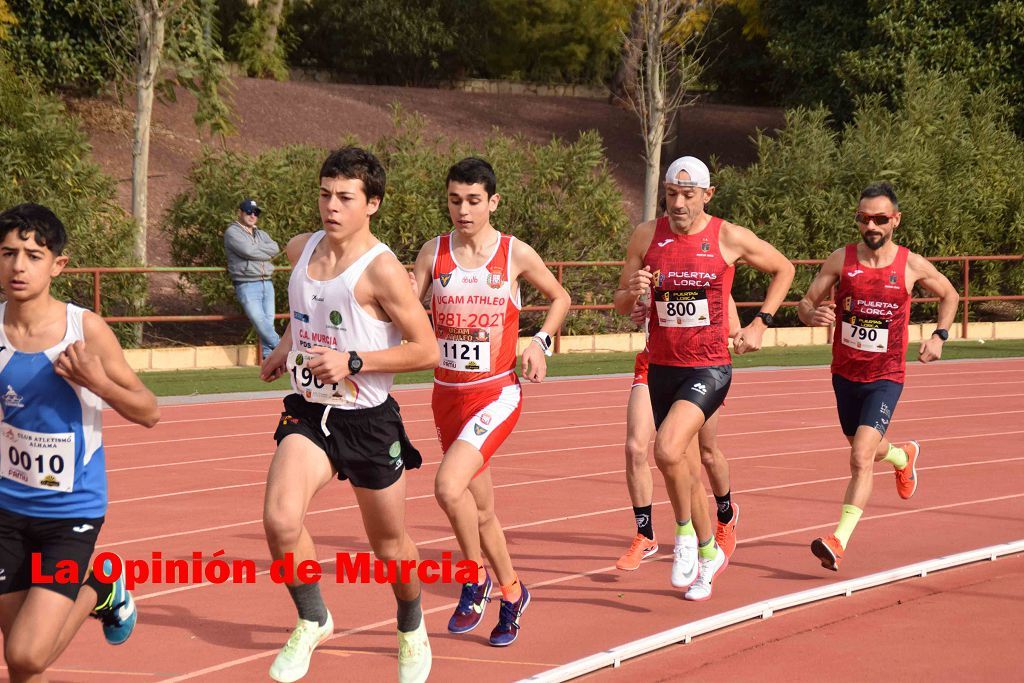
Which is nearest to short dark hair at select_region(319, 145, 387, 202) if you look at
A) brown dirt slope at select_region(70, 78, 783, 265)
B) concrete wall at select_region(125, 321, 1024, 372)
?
concrete wall at select_region(125, 321, 1024, 372)

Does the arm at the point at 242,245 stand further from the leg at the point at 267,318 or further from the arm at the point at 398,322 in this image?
the arm at the point at 398,322

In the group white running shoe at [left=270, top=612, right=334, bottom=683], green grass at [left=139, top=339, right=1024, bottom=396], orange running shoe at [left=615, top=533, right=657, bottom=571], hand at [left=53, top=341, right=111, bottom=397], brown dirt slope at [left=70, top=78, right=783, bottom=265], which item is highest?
brown dirt slope at [left=70, top=78, right=783, bottom=265]

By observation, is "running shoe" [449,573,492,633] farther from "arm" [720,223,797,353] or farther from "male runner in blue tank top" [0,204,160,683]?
"male runner in blue tank top" [0,204,160,683]

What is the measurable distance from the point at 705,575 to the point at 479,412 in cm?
157

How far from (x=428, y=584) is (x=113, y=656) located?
1922 millimetres

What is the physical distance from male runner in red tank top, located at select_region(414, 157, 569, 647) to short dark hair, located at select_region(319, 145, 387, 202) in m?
1.09

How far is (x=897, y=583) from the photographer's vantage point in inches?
293

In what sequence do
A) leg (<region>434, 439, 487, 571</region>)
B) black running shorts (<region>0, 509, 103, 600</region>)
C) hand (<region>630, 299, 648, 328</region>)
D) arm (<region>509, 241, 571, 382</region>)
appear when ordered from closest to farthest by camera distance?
1. black running shorts (<region>0, 509, 103, 600</region>)
2. leg (<region>434, 439, 487, 571</region>)
3. arm (<region>509, 241, 571, 382</region>)
4. hand (<region>630, 299, 648, 328</region>)

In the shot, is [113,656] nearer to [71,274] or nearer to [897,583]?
[897,583]

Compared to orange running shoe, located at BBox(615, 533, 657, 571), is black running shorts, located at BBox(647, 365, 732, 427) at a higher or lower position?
higher

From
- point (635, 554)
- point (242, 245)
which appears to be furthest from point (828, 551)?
point (242, 245)

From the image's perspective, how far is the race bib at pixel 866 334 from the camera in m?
8.23

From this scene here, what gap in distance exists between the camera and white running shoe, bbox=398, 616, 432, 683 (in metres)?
5.55

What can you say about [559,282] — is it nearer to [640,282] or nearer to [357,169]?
[640,282]
